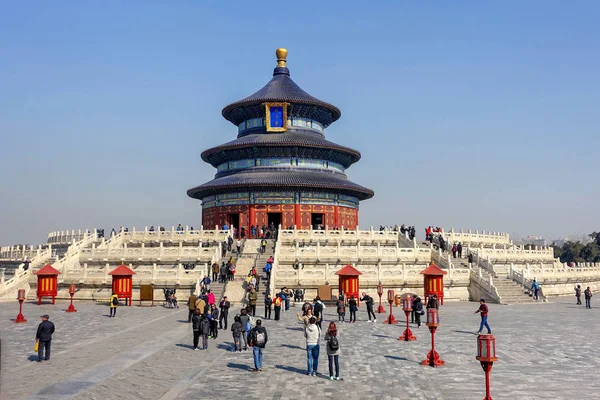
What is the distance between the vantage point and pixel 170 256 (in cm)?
3559

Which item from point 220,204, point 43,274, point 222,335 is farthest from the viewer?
point 220,204

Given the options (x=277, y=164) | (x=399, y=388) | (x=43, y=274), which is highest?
(x=277, y=164)

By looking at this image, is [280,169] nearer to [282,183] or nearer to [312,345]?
[282,183]

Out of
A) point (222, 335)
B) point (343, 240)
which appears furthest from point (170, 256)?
point (222, 335)

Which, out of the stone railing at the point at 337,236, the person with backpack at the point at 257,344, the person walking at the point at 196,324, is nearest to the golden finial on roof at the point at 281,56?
the stone railing at the point at 337,236

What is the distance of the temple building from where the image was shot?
51750 mm

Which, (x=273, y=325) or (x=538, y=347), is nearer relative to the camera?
(x=538, y=347)

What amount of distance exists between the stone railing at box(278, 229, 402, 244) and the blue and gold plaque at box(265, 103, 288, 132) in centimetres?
1877

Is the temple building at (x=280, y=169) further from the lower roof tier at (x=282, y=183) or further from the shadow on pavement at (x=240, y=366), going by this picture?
the shadow on pavement at (x=240, y=366)

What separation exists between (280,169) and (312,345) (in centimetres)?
4095

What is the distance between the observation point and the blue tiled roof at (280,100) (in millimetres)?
57188

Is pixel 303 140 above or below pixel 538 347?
above

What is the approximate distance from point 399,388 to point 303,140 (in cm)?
4257

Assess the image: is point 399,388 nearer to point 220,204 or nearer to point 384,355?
point 384,355
